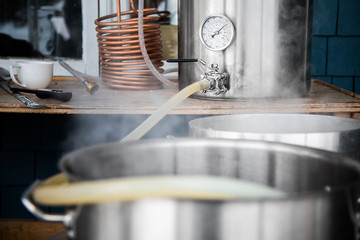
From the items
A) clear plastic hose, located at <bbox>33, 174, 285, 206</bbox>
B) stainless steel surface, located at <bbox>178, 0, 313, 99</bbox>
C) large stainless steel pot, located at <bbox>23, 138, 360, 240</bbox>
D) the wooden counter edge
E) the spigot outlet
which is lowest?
the wooden counter edge

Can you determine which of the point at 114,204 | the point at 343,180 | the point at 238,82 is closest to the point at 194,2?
the point at 238,82

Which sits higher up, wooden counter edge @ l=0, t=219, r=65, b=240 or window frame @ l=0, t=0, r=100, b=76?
window frame @ l=0, t=0, r=100, b=76

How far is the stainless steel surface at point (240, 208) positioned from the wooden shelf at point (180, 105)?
897mm

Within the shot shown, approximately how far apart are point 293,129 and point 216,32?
1.81 feet

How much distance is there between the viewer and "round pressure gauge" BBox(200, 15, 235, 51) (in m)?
1.63

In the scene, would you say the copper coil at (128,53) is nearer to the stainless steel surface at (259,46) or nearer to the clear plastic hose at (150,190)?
the stainless steel surface at (259,46)

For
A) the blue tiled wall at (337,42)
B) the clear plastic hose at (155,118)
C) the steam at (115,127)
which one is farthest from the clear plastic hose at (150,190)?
the blue tiled wall at (337,42)

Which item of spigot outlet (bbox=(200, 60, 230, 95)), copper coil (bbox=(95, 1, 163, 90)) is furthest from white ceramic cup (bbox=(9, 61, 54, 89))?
spigot outlet (bbox=(200, 60, 230, 95))

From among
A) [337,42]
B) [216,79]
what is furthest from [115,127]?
[337,42]

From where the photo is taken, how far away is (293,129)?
1.23 meters

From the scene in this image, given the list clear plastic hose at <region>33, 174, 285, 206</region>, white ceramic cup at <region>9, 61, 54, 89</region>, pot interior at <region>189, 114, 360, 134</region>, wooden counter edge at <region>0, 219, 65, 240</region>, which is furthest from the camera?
wooden counter edge at <region>0, 219, 65, 240</region>

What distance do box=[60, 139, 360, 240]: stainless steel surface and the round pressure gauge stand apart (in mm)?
960

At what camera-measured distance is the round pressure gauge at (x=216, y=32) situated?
163cm

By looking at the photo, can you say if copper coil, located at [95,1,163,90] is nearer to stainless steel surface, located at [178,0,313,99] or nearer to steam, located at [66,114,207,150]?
stainless steel surface, located at [178,0,313,99]
